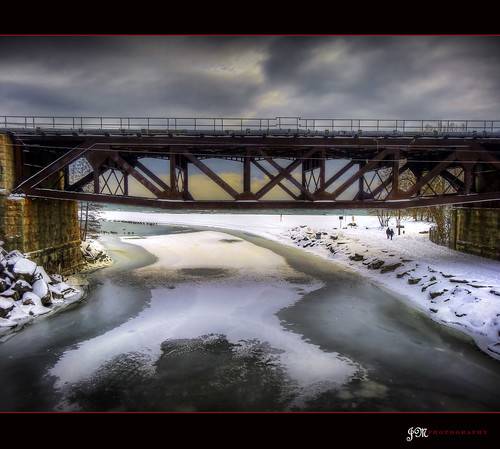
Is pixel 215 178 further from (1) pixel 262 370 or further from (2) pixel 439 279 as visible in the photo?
(2) pixel 439 279

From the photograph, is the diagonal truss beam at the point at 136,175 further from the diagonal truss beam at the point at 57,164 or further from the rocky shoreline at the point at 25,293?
the rocky shoreline at the point at 25,293

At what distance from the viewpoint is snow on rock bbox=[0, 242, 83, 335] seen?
13.0 m

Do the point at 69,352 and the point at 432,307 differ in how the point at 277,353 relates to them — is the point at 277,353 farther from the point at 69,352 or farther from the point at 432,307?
the point at 432,307

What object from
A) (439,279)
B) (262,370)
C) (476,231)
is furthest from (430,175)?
(262,370)

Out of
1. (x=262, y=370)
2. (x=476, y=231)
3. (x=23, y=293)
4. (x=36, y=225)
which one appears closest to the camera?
(x=262, y=370)

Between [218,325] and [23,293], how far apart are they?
9864 mm

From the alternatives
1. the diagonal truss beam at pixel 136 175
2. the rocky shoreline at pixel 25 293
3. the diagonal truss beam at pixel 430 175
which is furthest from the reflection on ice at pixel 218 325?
the diagonal truss beam at pixel 430 175

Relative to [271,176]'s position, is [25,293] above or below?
below

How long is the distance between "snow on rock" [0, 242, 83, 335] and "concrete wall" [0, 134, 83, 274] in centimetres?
117

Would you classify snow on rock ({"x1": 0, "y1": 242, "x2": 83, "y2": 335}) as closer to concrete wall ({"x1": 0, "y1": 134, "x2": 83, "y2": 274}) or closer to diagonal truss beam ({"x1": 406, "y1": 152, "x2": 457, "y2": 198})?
concrete wall ({"x1": 0, "y1": 134, "x2": 83, "y2": 274})

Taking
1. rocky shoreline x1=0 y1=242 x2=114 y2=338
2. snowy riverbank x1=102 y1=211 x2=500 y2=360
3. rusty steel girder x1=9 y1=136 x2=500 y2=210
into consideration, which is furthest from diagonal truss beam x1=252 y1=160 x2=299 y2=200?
rocky shoreline x1=0 y1=242 x2=114 y2=338

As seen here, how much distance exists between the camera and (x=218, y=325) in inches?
519
